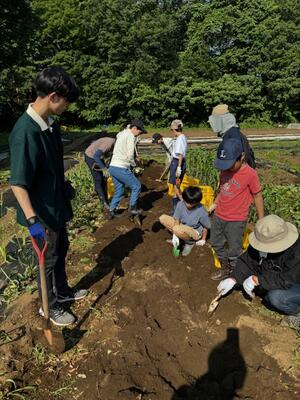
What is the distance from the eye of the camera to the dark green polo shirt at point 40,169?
2500 millimetres

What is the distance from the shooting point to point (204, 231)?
4645 mm

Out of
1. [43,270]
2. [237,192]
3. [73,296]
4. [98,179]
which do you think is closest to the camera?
[43,270]

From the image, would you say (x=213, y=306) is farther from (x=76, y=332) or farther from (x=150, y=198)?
(x=150, y=198)

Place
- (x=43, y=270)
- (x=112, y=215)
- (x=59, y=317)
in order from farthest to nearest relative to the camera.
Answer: (x=112, y=215) < (x=59, y=317) < (x=43, y=270)

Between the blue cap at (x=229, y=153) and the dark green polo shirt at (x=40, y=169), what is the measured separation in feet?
4.78

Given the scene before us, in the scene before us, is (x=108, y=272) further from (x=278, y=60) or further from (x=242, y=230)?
(x=278, y=60)

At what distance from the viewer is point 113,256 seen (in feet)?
14.9

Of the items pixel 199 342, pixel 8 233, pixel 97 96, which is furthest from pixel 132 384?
pixel 97 96

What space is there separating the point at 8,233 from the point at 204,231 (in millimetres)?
2597

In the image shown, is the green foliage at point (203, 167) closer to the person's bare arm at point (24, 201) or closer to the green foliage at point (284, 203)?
the green foliage at point (284, 203)

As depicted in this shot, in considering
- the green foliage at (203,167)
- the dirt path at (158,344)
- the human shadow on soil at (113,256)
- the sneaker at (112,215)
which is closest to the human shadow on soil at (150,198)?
→ the sneaker at (112,215)

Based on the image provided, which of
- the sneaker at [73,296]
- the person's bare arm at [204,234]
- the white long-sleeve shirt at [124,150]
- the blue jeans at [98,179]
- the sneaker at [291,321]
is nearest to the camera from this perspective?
the sneaker at [291,321]

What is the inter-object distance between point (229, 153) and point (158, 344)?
1.77m

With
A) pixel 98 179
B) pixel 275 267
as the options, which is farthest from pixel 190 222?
pixel 98 179
